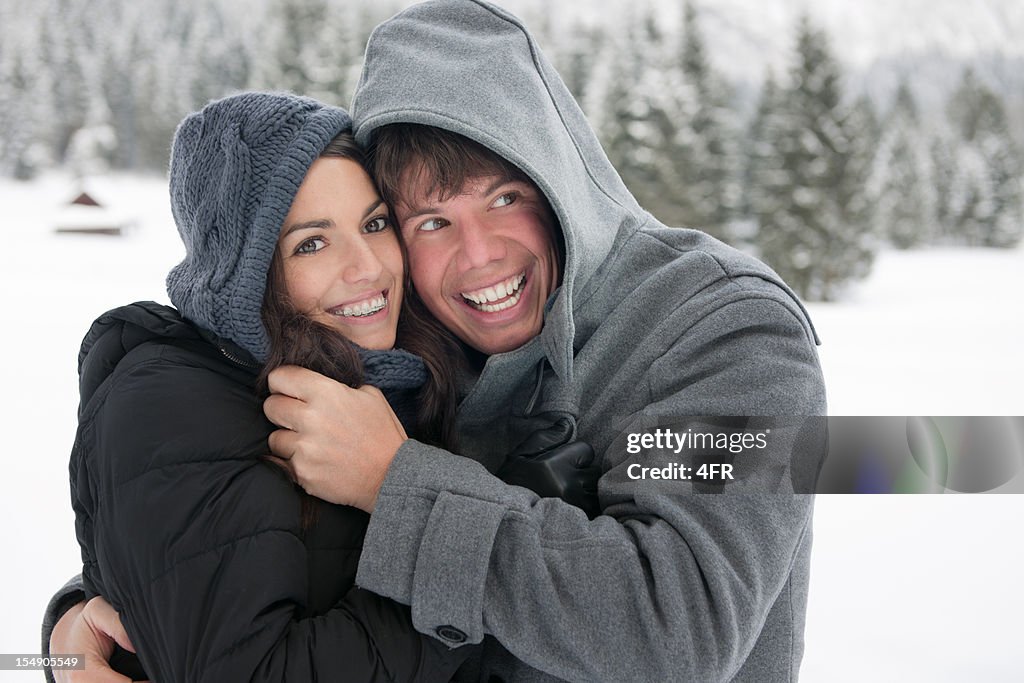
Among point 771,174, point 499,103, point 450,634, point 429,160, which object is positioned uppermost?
point 499,103

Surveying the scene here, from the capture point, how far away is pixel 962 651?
13.5ft

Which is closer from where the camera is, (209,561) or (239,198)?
(209,561)

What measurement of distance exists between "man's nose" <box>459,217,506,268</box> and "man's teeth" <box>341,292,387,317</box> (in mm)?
233

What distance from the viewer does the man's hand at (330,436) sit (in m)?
1.54

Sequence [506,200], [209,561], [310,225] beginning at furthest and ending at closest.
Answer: [506,200], [310,225], [209,561]

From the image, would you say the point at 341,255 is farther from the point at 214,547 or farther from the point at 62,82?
the point at 62,82

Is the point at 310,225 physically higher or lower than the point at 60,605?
higher

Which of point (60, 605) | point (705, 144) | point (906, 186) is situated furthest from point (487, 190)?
point (906, 186)

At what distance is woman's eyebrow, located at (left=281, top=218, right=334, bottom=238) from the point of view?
5.60ft

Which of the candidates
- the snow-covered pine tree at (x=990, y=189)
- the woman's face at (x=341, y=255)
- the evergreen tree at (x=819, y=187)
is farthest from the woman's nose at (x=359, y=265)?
the snow-covered pine tree at (x=990, y=189)

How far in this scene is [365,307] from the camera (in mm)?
1845

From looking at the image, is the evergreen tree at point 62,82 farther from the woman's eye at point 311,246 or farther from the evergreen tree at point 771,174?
the woman's eye at point 311,246

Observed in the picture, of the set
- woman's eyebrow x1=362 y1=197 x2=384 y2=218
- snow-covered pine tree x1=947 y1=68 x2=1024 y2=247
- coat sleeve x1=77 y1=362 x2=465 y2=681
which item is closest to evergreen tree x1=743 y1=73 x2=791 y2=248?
snow-covered pine tree x1=947 y1=68 x2=1024 y2=247

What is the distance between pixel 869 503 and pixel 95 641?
562 cm
